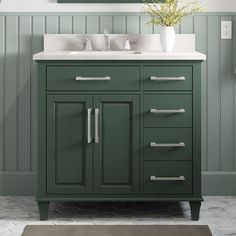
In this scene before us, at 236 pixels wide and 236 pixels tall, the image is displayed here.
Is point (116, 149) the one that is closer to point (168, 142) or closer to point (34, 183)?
point (168, 142)

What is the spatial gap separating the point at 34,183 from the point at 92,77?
982 mm

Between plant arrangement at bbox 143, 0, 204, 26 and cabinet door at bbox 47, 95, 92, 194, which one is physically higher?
plant arrangement at bbox 143, 0, 204, 26

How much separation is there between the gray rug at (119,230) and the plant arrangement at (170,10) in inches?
49.3

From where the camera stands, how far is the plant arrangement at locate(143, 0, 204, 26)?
394cm

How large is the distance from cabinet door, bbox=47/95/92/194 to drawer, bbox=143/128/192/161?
1.06 feet

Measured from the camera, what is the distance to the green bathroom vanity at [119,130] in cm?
354

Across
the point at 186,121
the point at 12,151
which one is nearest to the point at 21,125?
the point at 12,151

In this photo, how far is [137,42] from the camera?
4.07 meters

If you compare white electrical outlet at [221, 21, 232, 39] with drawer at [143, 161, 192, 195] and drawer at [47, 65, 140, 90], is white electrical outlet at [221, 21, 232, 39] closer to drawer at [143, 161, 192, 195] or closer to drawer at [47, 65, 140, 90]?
drawer at [47, 65, 140, 90]

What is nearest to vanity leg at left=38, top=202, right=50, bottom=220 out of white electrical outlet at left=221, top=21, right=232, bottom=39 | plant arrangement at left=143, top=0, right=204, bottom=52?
plant arrangement at left=143, top=0, right=204, bottom=52

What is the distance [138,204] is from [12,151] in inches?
34.5

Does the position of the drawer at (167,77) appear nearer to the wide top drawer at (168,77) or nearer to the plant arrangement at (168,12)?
the wide top drawer at (168,77)

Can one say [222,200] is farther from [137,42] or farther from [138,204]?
[137,42]

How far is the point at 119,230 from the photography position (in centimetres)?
334
